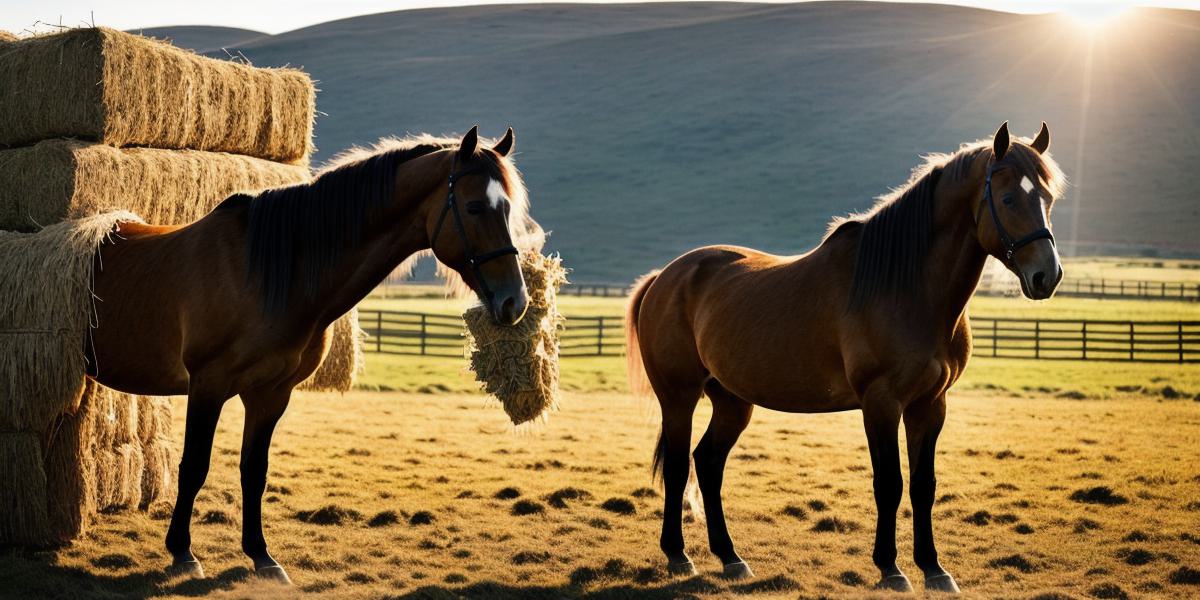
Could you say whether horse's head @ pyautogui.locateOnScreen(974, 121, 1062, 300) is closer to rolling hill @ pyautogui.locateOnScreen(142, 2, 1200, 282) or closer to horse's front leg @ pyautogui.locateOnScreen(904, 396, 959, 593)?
horse's front leg @ pyautogui.locateOnScreen(904, 396, 959, 593)

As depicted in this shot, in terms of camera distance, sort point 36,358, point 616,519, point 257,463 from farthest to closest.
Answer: point 616,519 < point 36,358 < point 257,463

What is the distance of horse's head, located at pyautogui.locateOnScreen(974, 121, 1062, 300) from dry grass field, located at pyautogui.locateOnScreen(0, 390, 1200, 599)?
63.6 inches

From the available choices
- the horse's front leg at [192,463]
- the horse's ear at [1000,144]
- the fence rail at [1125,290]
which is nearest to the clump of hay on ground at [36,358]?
the horse's front leg at [192,463]

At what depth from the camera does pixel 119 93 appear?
6.79 metres

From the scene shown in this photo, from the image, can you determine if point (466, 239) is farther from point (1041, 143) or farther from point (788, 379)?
point (1041, 143)

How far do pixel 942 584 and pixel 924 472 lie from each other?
21.3 inches

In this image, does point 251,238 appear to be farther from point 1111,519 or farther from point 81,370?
point 1111,519

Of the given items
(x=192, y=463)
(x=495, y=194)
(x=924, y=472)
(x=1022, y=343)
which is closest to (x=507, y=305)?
(x=495, y=194)

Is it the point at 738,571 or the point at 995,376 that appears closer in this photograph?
the point at 738,571

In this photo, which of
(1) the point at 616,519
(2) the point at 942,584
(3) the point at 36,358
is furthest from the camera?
(1) the point at 616,519

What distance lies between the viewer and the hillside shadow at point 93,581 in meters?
5.18

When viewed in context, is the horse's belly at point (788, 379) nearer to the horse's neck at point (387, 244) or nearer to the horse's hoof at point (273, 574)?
the horse's neck at point (387, 244)

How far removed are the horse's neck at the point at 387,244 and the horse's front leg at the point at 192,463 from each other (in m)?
0.64

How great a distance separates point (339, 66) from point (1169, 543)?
4896 inches
